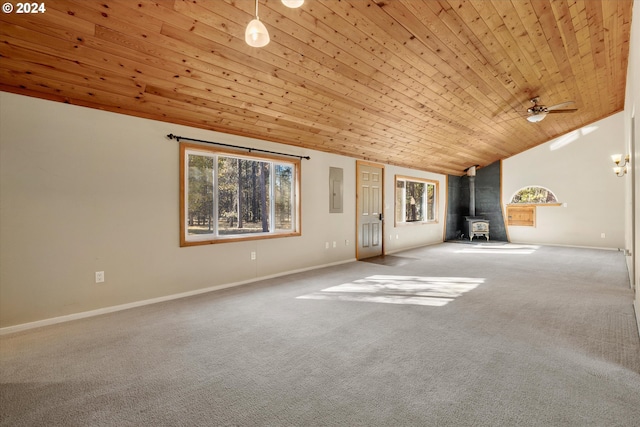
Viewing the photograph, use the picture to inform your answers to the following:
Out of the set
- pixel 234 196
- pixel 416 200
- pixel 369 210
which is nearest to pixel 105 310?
pixel 234 196

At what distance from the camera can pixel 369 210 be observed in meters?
6.99

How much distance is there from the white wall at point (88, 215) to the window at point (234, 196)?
184 mm

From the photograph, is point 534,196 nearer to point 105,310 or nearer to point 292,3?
point 292,3

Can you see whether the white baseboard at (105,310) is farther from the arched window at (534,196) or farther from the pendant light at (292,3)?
the arched window at (534,196)

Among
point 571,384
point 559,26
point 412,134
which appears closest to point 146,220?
point 571,384

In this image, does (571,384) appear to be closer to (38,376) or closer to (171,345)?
(171,345)

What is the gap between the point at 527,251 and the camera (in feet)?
25.3

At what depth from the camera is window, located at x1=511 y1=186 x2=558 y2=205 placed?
29.1 feet

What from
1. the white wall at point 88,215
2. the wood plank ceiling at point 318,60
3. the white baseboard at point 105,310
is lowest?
the white baseboard at point 105,310

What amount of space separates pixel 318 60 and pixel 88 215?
298 cm

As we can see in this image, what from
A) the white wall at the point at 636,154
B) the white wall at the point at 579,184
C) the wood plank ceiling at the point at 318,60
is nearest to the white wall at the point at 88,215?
the wood plank ceiling at the point at 318,60

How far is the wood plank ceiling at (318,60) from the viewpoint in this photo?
2.54 meters

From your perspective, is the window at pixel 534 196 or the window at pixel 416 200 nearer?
the window at pixel 416 200

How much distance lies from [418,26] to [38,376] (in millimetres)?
4407
